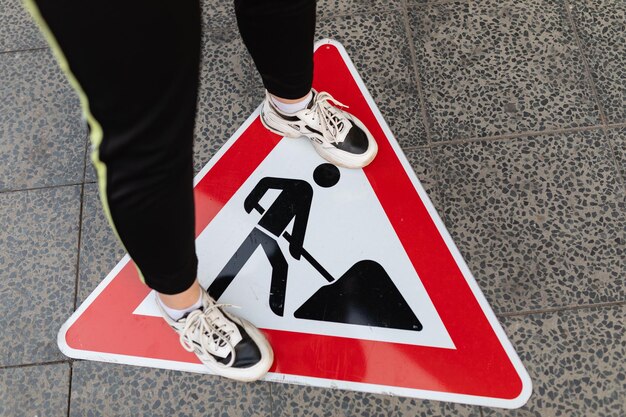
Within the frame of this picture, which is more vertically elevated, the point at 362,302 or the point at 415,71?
the point at 415,71

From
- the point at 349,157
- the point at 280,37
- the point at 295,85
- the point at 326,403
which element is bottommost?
the point at 326,403

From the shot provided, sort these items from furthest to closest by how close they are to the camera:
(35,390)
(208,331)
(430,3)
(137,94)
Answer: (430,3) < (35,390) < (208,331) < (137,94)

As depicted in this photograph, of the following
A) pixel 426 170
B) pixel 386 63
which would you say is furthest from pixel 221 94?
pixel 426 170

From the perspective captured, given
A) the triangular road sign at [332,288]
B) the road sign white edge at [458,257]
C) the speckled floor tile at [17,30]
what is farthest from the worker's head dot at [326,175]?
the speckled floor tile at [17,30]

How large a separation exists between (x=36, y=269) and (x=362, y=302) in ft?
2.95

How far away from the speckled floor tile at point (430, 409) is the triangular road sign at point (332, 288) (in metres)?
0.02

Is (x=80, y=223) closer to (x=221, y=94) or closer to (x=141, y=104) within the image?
(x=221, y=94)

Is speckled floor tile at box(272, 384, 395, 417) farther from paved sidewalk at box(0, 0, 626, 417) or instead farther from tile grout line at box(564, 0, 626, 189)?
tile grout line at box(564, 0, 626, 189)

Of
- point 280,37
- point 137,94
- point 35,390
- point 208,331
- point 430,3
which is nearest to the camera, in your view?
point 137,94

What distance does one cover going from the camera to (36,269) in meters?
1.54

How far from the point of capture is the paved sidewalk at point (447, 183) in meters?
1.37

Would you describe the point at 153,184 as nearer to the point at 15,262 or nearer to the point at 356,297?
the point at 356,297

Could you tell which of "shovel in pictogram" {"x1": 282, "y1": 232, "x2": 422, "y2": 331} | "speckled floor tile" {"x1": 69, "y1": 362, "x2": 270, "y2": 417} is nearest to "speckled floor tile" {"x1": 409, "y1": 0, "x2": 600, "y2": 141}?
"shovel in pictogram" {"x1": 282, "y1": 232, "x2": 422, "y2": 331}

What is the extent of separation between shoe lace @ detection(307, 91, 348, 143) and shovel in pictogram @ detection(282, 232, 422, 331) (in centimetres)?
36
